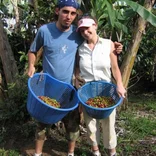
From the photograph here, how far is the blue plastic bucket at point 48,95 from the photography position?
2.63 meters

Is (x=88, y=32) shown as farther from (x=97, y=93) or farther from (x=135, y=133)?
(x=135, y=133)

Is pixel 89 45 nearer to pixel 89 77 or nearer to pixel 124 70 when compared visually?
pixel 89 77

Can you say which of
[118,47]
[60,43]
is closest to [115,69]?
[118,47]

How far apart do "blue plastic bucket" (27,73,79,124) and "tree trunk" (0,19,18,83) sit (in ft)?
4.13

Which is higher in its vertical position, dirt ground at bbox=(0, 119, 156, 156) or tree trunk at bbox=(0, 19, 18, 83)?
tree trunk at bbox=(0, 19, 18, 83)

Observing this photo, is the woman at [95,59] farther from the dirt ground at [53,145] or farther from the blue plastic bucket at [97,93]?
the dirt ground at [53,145]

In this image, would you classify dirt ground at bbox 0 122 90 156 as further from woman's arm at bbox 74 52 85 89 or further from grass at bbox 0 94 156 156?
woman's arm at bbox 74 52 85 89

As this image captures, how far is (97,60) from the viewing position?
111 inches

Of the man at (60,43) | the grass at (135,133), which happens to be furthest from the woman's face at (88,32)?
the grass at (135,133)

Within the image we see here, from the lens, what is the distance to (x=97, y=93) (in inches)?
118

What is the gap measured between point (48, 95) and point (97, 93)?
0.49 metres

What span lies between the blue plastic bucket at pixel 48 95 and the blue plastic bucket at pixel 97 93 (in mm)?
87

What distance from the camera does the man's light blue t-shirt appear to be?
2793 millimetres

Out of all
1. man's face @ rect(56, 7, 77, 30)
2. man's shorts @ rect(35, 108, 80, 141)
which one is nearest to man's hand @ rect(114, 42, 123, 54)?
man's face @ rect(56, 7, 77, 30)
